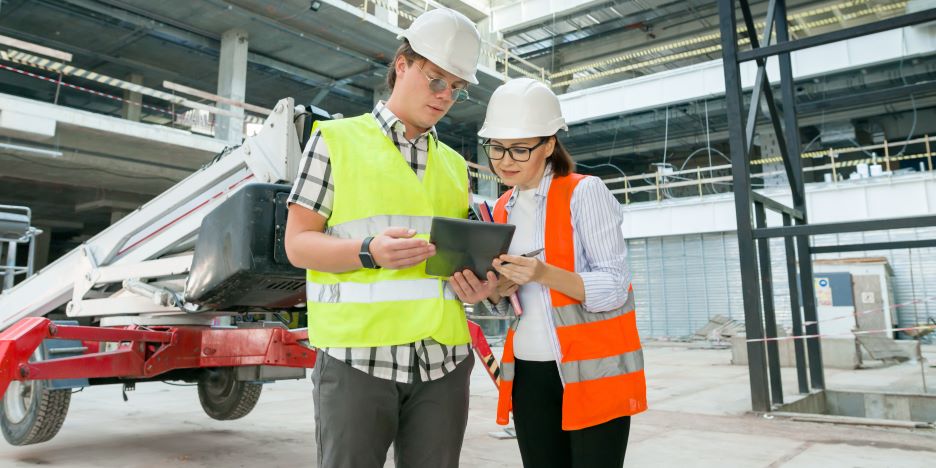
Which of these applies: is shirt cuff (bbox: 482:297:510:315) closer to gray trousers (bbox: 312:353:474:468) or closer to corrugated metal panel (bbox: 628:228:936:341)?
gray trousers (bbox: 312:353:474:468)

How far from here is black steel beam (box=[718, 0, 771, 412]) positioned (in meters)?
6.24

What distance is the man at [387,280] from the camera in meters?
1.49

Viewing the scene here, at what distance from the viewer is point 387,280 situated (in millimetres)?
1566

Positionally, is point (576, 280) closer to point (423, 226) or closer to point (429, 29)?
point (423, 226)

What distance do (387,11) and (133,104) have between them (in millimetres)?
7516

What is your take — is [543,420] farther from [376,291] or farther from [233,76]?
[233,76]

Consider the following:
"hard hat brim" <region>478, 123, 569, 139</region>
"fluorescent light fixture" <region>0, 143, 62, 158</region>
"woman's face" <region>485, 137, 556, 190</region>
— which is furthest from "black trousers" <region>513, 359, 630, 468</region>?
"fluorescent light fixture" <region>0, 143, 62, 158</region>

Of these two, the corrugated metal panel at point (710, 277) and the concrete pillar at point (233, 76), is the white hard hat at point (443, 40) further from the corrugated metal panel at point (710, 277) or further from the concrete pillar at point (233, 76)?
the corrugated metal panel at point (710, 277)

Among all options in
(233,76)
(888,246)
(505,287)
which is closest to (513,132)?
(505,287)

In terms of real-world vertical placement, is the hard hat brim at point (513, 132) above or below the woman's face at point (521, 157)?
above

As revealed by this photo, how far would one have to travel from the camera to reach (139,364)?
14.0ft

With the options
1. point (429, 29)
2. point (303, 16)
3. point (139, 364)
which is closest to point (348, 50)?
point (303, 16)

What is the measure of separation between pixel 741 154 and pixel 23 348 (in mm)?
6411

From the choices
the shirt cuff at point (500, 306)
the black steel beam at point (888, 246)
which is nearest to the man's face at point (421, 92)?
the shirt cuff at point (500, 306)
